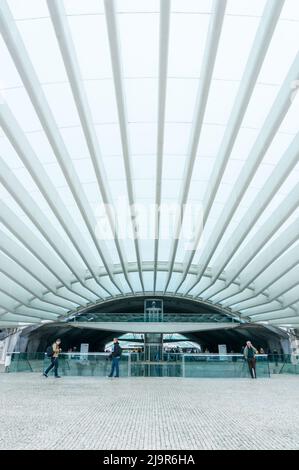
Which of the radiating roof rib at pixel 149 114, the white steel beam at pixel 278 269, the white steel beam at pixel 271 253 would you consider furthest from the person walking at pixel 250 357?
the white steel beam at pixel 278 269

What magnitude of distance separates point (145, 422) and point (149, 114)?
629 cm

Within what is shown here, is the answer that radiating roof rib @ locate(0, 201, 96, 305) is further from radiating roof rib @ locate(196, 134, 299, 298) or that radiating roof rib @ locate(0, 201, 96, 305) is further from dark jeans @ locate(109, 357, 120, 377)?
radiating roof rib @ locate(196, 134, 299, 298)

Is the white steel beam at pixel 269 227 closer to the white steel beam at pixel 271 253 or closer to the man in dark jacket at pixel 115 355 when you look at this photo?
the white steel beam at pixel 271 253

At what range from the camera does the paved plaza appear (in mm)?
4219

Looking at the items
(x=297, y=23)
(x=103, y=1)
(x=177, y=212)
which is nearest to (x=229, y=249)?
(x=177, y=212)

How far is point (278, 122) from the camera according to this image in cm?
770

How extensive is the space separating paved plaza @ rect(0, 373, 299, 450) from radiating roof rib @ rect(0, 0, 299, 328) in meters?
5.64

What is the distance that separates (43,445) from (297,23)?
7.13 m

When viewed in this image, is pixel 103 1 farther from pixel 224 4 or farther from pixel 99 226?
pixel 99 226

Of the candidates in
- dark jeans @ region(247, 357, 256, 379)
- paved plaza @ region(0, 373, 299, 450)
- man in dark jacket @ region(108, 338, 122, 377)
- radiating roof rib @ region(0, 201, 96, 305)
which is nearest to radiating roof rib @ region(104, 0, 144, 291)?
radiating roof rib @ region(0, 201, 96, 305)

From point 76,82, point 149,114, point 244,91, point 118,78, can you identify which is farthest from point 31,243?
point 244,91

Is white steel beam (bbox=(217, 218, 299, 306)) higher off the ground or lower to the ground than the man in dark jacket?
higher

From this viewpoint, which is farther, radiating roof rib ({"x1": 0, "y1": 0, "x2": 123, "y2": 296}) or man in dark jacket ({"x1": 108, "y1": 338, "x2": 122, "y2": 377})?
man in dark jacket ({"x1": 108, "y1": 338, "x2": 122, "y2": 377})
